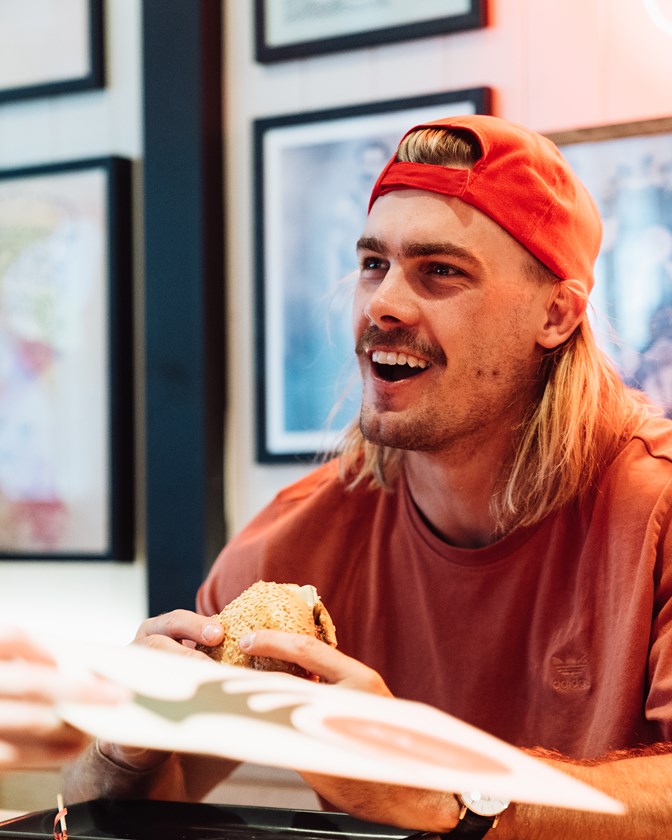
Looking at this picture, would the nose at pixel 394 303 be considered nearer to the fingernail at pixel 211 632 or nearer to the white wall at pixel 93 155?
the fingernail at pixel 211 632

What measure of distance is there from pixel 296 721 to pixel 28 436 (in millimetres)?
1927

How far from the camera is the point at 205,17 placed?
237 cm

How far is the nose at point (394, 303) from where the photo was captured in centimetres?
145

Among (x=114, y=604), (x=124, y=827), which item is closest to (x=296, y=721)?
(x=124, y=827)

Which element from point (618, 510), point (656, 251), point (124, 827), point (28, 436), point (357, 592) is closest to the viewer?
point (124, 827)

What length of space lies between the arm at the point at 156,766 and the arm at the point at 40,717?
15 centimetres

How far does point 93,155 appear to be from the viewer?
254 cm

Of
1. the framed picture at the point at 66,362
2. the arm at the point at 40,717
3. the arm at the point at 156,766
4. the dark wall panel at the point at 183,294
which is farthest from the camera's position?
the framed picture at the point at 66,362

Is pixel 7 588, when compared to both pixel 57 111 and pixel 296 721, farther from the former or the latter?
pixel 296 721

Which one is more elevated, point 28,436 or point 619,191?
point 619,191

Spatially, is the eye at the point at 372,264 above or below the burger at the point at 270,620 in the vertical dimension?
above

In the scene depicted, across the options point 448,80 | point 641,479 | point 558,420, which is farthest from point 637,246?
point 641,479

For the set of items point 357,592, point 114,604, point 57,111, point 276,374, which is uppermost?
point 57,111

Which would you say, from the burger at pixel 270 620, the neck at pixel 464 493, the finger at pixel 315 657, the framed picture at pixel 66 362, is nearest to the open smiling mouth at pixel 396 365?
the neck at pixel 464 493
